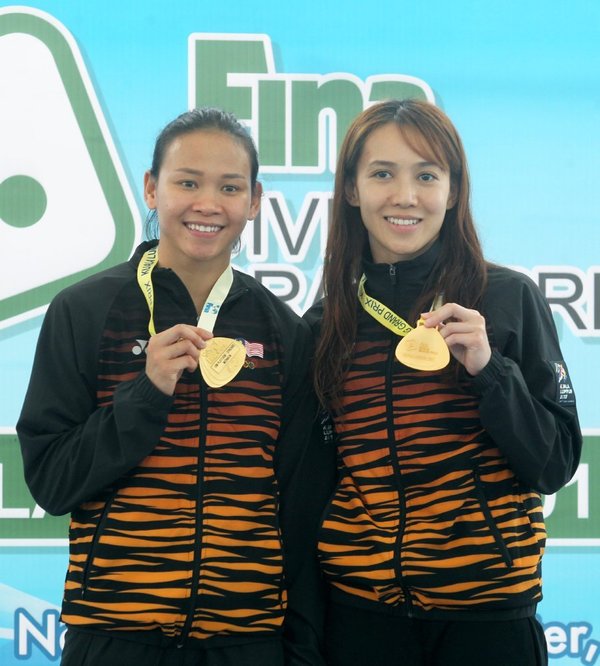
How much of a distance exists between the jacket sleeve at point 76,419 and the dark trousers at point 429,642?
54 centimetres

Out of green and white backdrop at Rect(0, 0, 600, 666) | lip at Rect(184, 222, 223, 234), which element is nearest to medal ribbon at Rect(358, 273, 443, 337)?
lip at Rect(184, 222, 223, 234)

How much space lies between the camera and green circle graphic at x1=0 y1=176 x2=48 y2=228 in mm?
2602

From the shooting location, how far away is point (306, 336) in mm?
1817

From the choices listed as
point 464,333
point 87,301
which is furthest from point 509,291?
point 87,301

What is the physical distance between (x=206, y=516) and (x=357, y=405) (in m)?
0.37

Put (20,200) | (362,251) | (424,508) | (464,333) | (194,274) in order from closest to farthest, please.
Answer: (464,333) → (424,508) → (194,274) → (362,251) → (20,200)

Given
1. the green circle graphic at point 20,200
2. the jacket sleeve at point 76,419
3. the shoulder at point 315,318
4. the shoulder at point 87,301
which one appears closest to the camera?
the jacket sleeve at point 76,419

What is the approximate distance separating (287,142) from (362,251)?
2.84 ft

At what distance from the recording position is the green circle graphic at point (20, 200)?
8.54 ft

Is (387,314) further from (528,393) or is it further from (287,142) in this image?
(287,142)

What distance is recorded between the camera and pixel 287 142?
2633 millimetres

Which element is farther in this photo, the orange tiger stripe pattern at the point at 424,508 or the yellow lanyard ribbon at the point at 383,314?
the yellow lanyard ribbon at the point at 383,314

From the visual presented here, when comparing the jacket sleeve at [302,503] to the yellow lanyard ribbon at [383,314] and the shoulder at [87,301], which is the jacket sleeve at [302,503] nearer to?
the yellow lanyard ribbon at [383,314]

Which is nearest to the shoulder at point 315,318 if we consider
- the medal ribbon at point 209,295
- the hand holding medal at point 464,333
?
the medal ribbon at point 209,295
